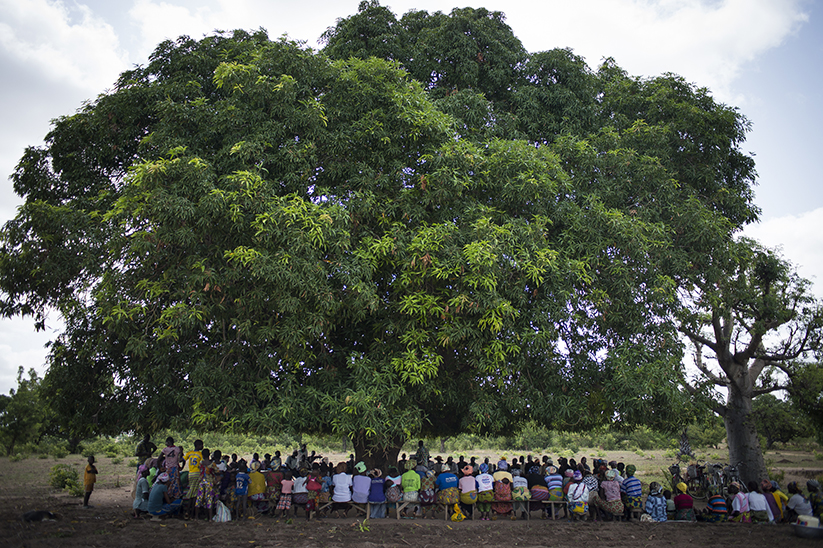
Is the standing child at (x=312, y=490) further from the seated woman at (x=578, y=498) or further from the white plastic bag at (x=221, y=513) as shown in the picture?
the seated woman at (x=578, y=498)

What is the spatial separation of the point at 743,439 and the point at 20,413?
3245cm

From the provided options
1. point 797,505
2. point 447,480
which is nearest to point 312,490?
point 447,480

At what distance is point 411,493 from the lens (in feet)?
35.5

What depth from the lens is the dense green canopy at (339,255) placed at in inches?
372

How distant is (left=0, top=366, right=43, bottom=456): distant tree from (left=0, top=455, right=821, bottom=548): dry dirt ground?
1871 centimetres

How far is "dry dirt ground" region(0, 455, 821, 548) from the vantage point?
8.05 m

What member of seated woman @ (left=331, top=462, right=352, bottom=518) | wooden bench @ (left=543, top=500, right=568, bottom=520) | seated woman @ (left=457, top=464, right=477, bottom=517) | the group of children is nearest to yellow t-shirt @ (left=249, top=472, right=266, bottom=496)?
the group of children

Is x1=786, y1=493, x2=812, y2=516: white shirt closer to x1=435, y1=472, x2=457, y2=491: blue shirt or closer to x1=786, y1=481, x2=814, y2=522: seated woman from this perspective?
x1=786, y1=481, x2=814, y2=522: seated woman

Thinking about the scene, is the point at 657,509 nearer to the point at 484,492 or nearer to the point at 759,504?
the point at 759,504

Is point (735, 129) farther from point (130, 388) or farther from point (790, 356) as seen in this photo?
point (130, 388)

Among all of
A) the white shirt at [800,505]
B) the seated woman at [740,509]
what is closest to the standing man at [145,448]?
the seated woman at [740,509]

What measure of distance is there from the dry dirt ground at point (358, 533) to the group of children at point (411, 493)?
1.31 ft

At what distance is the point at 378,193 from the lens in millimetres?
10961

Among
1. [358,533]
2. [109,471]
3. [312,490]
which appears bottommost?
[109,471]
